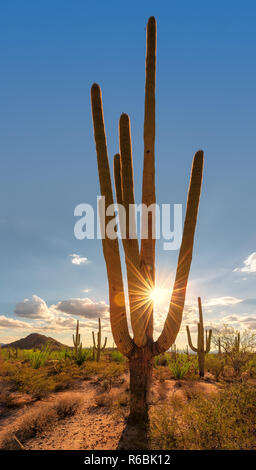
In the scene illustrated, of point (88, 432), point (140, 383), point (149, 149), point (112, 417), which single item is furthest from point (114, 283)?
point (112, 417)

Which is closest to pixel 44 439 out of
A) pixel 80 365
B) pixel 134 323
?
pixel 134 323

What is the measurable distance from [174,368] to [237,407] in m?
7.23

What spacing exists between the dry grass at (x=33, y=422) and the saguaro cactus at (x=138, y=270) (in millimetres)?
2384

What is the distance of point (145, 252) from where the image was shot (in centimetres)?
734

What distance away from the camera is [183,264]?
6996 mm

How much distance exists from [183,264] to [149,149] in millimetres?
3204

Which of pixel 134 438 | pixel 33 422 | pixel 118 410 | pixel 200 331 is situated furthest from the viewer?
pixel 200 331

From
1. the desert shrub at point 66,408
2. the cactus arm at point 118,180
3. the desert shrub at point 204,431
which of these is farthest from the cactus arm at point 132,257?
the desert shrub at point 66,408

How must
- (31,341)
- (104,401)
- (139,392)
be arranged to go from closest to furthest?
(139,392)
(104,401)
(31,341)

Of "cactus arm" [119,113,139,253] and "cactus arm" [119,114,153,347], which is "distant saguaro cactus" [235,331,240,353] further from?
"cactus arm" [119,113,139,253]

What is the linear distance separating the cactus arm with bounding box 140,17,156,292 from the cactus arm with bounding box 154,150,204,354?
545 mm

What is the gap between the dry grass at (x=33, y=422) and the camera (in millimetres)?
6264

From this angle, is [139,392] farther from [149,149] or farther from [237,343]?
[237,343]
